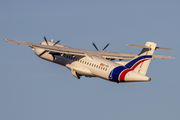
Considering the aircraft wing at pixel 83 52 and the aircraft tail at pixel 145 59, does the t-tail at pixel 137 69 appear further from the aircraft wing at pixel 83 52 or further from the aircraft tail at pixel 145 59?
the aircraft wing at pixel 83 52

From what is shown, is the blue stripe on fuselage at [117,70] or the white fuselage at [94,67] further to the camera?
the blue stripe on fuselage at [117,70]

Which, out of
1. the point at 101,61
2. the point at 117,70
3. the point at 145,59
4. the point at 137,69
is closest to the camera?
the point at 145,59

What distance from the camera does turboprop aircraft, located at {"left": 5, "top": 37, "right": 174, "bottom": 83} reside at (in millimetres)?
54688

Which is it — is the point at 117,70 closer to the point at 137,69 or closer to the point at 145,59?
the point at 137,69

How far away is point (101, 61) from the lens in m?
58.7

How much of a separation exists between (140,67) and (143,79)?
2038 mm

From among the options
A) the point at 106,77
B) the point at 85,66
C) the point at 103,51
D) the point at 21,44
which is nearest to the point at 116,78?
the point at 106,77

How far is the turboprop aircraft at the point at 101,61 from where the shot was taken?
5469 centimetres

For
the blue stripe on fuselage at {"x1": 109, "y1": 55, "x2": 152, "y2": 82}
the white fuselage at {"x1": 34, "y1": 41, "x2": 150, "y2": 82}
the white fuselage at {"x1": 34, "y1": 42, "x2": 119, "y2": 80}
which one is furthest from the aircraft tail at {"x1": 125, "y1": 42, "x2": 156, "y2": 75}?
the white fuselage at {"x1": 34, "y1": 42, "x2": 119, "y2": 80}

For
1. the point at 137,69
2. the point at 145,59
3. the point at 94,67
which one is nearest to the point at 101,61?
the point at 94,67

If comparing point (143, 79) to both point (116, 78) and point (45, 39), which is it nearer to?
point (116, 78)

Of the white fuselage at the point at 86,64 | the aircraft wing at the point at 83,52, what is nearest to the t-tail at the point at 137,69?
the white fuselage at the point at 86,64

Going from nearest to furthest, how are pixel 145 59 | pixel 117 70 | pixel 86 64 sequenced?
pixel 145 59 → pixel 117 70 → pixel 86 64

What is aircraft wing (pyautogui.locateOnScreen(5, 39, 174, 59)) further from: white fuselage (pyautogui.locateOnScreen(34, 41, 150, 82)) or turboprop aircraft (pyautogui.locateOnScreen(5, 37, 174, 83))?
white fuselage (pyautogui.locateOnScreen(34, 41, 150, 82))
